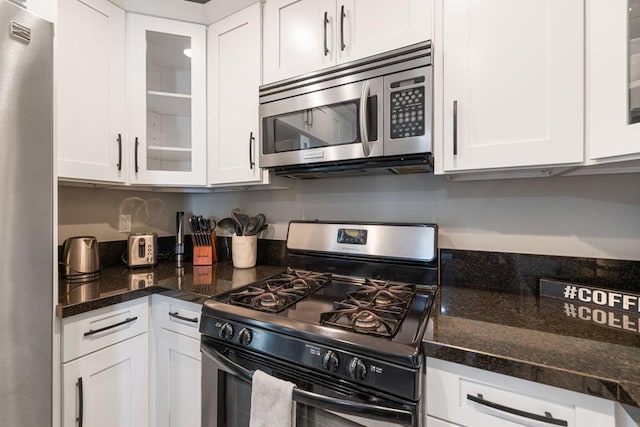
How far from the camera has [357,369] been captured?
0.80m

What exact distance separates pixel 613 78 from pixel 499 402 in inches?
36.7

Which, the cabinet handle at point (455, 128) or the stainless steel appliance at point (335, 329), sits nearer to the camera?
the stainless steel appliance at point (335, 329)

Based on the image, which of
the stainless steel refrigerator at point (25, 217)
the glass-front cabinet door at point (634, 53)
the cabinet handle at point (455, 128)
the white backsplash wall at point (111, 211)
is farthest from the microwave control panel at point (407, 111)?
the white backsplash wall at point (111, 211)

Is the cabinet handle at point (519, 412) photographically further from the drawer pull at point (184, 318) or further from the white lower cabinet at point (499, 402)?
the drawer pull at point (184, 318)

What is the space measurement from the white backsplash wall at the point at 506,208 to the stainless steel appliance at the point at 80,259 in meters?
1.13

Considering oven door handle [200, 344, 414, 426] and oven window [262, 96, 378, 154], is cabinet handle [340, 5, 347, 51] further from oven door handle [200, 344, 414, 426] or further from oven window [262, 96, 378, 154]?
oven door handle [200, 344, 414, 426]

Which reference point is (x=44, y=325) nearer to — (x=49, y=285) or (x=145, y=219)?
(x=49, y=285)

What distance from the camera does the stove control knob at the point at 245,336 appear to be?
99 centimetres

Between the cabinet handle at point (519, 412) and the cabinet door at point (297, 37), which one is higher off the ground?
the cabinet door at point (297, 37)

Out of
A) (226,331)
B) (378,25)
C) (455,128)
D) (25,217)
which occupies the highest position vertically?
(378,25)

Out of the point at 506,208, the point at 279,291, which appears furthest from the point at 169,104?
the point at 506,208

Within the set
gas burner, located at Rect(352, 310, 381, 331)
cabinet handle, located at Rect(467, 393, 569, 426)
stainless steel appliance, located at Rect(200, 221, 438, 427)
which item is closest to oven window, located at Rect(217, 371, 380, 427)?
stainless steel appliance, located at Rect(200, 221, 438, 427)

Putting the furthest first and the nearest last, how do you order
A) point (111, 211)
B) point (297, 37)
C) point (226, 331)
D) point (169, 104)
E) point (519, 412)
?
point (111, 211) < point (169, 104) < point (297, 37) < point (226, 331) < point (519, 412)

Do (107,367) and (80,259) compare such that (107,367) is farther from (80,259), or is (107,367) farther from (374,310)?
(374,310)
